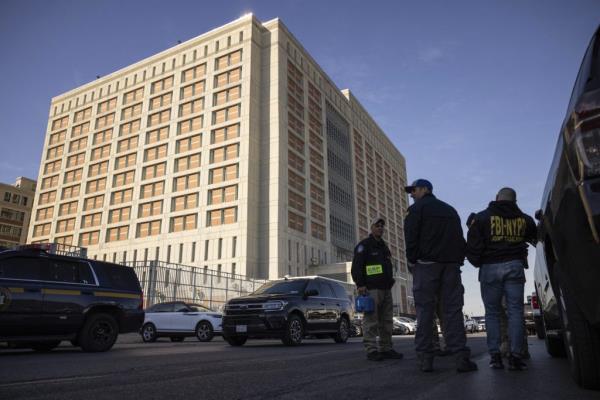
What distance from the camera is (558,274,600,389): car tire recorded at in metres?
2.71

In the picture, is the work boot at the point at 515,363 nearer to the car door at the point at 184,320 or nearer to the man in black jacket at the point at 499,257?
the man in black jacket at the point at 499,257

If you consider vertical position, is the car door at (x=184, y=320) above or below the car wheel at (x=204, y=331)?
above

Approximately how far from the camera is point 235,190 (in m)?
50.5

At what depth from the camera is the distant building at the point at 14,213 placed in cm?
8269

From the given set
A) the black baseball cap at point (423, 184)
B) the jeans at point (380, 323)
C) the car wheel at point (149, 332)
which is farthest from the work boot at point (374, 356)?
the car wheel at point (149, 332)

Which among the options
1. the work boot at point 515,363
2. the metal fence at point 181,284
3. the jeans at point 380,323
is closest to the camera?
the work boot at point 515,363

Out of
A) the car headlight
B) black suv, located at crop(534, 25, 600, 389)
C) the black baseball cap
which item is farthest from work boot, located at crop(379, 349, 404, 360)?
the car headlight

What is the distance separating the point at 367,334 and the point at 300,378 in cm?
259

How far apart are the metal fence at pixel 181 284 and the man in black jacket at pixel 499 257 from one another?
64.9ft

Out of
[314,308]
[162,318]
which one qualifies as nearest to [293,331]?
[314,308]

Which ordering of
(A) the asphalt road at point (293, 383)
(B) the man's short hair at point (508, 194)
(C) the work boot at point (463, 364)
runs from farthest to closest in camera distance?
(B) the man's short hair at point (508, 194) < (C) the work boot at point (463, 364) < (A) the asphalt road at point (293, 383)

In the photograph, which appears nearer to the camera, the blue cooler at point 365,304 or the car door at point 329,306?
the blue cooler at point 365,304

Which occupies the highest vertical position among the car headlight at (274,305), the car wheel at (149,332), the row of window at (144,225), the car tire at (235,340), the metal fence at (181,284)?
the row of window at (144,225)

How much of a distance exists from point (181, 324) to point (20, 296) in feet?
26.3
